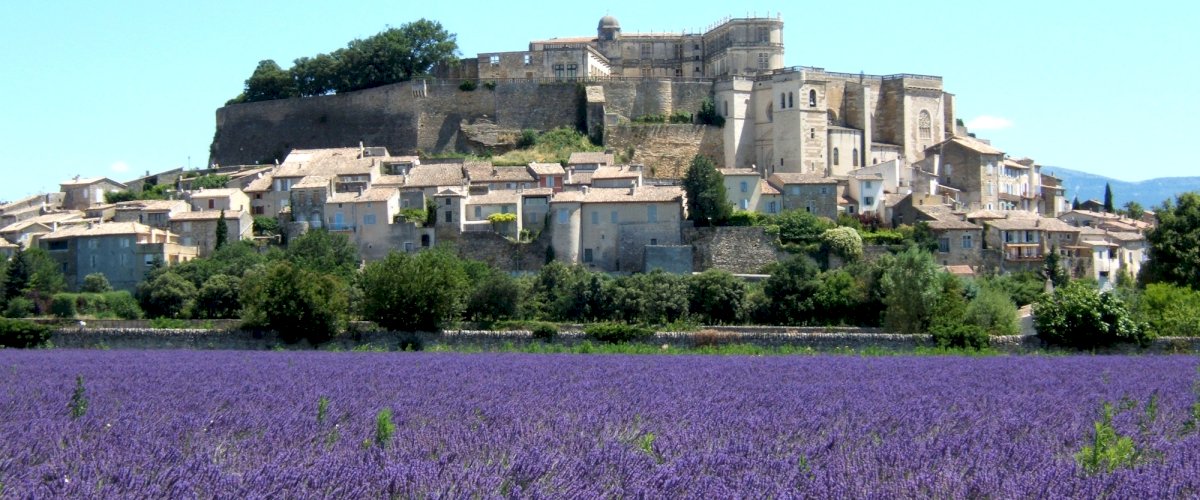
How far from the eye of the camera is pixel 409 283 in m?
36.6

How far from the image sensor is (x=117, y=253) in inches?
2040

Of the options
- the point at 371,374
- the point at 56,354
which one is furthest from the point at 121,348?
the point at 371,374

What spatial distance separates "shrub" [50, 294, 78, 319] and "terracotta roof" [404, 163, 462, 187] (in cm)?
1425

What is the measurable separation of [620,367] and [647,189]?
1205 inches

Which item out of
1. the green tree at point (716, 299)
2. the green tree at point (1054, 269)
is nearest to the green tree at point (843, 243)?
the green tree at point (716, 299)

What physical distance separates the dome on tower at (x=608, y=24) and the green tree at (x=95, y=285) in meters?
35.1

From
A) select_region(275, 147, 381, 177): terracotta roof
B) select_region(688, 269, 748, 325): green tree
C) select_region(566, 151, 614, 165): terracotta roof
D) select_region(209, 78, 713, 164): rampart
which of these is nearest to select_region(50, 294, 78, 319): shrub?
select_region(275, 147, 381, 177): terracotta roof

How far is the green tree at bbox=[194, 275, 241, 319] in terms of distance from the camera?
4478cm

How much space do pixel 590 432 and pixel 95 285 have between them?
138 feet

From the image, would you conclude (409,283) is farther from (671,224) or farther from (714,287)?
(671,224)

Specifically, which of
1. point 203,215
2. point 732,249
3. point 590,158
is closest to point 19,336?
point 203,215

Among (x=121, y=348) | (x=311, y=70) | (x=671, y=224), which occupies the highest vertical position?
(x=311, y=70)

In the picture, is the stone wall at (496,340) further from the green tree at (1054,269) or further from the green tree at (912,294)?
the green tree at (1054,269)

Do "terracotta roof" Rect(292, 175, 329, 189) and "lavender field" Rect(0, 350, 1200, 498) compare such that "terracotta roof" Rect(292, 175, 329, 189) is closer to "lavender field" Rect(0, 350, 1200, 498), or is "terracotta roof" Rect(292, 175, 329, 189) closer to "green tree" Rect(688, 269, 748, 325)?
"green tree" Rect(688, 269, 748, 325)
